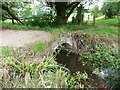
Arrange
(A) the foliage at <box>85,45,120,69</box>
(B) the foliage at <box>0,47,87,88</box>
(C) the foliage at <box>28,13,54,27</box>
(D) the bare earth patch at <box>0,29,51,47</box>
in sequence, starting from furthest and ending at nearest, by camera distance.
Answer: (C) the foliage at <box>28,13,54,27</box> < (D) the bare earth patch at <box>0,29,51,47</box> < (A) the foliage at <box>85,45,120,69</box> < (B) the foliage at <box>0,47,87,88</box>

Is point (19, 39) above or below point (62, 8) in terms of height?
below

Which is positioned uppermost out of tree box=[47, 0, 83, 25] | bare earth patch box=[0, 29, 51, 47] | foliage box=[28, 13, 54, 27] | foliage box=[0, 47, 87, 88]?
tree box=[47, 0, 83, 25]

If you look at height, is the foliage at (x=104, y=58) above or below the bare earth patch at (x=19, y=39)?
below

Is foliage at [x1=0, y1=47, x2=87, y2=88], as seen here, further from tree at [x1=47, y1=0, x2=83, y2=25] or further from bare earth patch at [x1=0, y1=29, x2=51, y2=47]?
tree at [x1=47, y1=0, x2=83, y2=25]

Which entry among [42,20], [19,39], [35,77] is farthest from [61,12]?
[35,77]

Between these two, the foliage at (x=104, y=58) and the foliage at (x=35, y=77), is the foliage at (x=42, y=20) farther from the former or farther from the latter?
the foliage at (x=35, y=77)

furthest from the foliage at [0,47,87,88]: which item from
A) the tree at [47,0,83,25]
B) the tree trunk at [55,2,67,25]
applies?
the tree at [47,0,83,25]

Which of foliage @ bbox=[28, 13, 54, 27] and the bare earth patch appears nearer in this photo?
the bare earth patch

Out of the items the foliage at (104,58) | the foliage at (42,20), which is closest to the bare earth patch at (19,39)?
the foliage at (104,58)

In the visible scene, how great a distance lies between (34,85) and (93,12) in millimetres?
6737

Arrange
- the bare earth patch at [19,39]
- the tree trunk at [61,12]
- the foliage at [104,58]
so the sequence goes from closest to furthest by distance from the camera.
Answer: the foliage at [104,58]
the bare earth patch at [19,39]
the tree trunk at [61,12]

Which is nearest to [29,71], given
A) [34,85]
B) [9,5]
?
[34,85]

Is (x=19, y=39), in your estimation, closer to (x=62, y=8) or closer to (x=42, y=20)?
(x=42, y=20)

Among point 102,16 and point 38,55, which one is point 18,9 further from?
point 102,16
